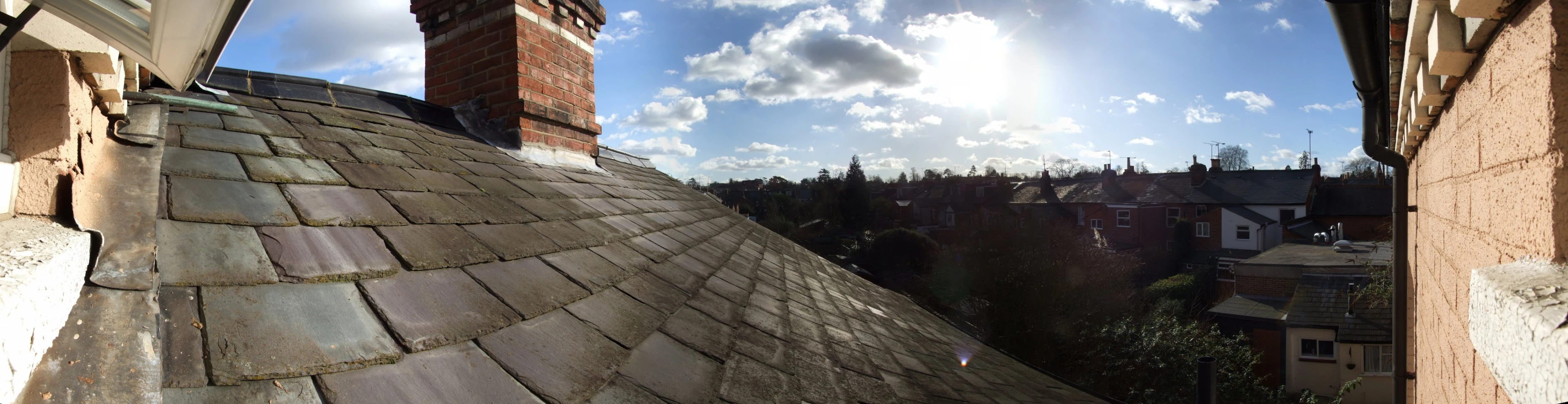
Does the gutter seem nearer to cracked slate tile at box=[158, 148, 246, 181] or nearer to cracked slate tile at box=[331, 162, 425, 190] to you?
cracked slate tile at box=[331, 162, 425, 190]

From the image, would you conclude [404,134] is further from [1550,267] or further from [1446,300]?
[1446,300]

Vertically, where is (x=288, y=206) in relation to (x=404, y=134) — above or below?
below

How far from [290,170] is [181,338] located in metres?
1.21

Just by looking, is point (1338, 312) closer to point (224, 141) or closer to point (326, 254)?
point (326, 254)

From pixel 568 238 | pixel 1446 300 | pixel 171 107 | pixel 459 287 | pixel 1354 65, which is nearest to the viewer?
pixel 459 287

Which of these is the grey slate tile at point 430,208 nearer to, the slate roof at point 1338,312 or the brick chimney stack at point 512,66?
the brick chimney stack at point 512,66

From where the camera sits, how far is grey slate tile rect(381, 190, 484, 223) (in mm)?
2219

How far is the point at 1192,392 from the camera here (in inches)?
619

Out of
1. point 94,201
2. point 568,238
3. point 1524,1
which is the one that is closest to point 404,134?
point 568,238

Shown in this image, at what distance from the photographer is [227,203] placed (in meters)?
1.72

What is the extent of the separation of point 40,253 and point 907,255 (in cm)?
2807

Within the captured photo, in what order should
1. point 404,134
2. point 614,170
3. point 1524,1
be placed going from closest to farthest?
point 1524,1
point 404,134
point 614,170

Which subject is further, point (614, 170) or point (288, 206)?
point (614, 170)

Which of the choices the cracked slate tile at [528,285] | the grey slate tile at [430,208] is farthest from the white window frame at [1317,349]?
the grey slate tile at [430,208]
